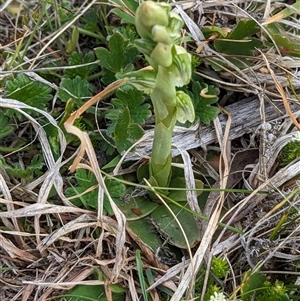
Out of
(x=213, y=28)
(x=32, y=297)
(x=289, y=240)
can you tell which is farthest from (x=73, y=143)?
(x=289, y=240)

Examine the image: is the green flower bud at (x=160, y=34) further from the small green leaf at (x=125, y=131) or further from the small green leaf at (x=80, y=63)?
the small green leaf at (x=80, y=63)

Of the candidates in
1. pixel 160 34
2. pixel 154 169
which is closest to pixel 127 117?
pixel 154 169

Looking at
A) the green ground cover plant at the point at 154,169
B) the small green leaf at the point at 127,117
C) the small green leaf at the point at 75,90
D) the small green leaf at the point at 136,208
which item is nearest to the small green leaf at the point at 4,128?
the green ground cover plant at the point at 154,169

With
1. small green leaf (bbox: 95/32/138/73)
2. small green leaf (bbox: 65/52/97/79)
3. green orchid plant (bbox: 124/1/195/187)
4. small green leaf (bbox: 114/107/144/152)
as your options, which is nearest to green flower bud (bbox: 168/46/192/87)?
green orchid plant (bbox: 124/1/195/187)

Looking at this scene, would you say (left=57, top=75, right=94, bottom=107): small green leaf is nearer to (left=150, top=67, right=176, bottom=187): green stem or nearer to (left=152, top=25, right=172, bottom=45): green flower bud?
(left=150, top=67, right=176, bottom=187): green stem

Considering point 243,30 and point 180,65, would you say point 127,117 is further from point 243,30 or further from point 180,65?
point 243,30

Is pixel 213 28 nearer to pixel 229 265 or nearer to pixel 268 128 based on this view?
pixel 268 128
